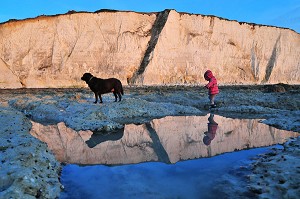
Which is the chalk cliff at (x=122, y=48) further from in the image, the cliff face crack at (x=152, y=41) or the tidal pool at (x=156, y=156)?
the tidal pool at (x=156, y=156)

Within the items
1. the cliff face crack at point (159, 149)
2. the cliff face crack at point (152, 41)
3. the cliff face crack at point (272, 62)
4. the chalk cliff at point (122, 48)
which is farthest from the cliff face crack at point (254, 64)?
the cliff face crack at point (159, 149)

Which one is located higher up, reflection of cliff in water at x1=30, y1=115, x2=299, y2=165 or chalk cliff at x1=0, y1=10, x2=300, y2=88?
chalk cliff at x1=0, y1=10, x2=300, y2=88

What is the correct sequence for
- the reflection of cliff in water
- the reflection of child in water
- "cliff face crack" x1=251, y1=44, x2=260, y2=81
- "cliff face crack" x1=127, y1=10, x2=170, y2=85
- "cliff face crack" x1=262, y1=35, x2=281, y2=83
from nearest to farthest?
the reflection of cliff in water
the reflection of child in water
"cliff face crack" x1=127, y1=10, x2=170, y2=85
"cliff face crack" x1=251, y1=44, x2=260, y2=81
"cliff face crack" x1=262, y1=35, x2=281, y2=83

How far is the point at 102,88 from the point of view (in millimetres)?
11477

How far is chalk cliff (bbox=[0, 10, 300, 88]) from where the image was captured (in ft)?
107

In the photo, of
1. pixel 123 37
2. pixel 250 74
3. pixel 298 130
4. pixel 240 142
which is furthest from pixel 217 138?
pixel 250 74

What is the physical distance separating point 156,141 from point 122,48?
3019 cm

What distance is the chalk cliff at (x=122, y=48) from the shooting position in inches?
1287

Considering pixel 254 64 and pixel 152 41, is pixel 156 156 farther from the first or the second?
pixel 254 64

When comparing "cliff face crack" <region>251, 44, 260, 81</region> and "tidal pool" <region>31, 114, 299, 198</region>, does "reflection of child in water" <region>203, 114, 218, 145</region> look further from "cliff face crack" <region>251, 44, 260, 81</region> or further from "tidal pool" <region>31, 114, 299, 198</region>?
"cliff face crack" <region>251, 44, 260, 81</region>

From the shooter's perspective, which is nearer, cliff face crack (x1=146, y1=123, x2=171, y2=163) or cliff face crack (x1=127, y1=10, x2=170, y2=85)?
cliff face crack (x1=146, y1=123, x2=171, y2=163)

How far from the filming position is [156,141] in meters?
5.72

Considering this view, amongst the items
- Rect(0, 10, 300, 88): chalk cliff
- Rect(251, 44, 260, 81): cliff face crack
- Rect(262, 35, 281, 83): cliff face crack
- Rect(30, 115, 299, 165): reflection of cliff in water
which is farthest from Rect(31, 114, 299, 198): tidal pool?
Rect(262, 35, 281, 83): cliff face crack

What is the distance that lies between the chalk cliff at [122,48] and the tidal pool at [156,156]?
88.5 feet
